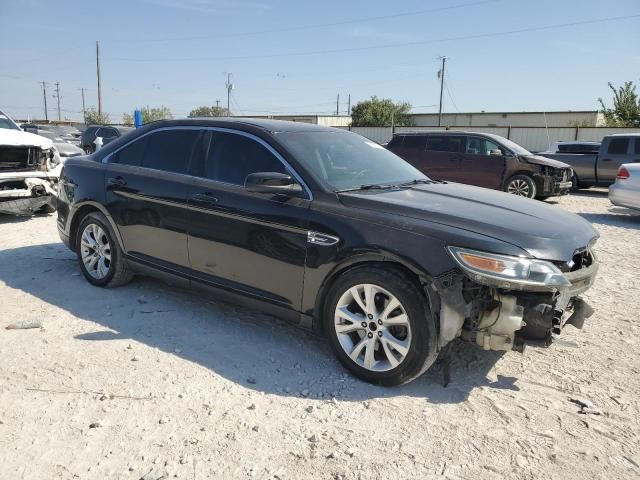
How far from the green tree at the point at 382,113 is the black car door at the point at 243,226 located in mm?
58097

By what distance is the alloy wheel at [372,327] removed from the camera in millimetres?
3271

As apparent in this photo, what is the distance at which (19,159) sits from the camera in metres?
8.35

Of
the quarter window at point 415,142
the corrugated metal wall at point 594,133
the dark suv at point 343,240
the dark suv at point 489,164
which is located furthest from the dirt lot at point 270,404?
the corrugated metal wall at point 594,133

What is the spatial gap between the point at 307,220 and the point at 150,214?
68.1 inches

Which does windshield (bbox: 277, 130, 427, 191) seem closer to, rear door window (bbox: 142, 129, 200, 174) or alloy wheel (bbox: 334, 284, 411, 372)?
alloy wheel (bbox: 334, 284, 411, 372)

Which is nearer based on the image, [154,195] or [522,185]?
[154,195]

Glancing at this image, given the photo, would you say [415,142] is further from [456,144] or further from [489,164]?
[489,164]

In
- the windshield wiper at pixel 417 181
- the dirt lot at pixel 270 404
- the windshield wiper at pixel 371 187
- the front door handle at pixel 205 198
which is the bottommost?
the dirt lot at pixel 270 404

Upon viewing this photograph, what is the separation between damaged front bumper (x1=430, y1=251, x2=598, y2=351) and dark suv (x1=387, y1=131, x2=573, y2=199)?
9592 millimetres

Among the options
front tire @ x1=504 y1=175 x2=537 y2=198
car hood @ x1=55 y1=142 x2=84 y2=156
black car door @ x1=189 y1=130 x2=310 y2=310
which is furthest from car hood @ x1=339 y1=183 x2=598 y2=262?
car hood @ x1=55 y1=142 x2=84 y2=156

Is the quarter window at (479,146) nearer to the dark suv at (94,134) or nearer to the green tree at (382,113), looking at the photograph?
the dark suv at (94,134)

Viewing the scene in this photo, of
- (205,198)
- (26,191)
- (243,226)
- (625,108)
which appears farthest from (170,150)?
(625,108)

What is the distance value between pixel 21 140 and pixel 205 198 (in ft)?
19.0

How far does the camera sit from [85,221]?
5.23 m
